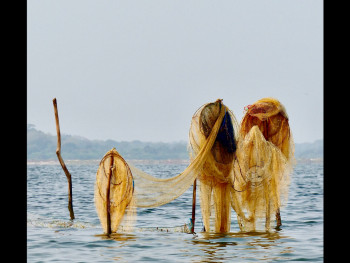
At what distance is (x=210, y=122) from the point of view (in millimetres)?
12578

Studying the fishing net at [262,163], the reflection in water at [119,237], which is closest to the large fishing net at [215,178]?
the fishing net at [262,163]

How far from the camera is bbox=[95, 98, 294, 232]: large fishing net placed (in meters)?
12.5

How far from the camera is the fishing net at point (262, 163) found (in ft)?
42.8

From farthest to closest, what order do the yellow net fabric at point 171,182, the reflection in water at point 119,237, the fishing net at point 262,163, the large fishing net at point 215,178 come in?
the fishing net at point 262,163, the reflection in water at point 119,237, the large fishing net at point 215,178, the yellow net fabric at point 171,182

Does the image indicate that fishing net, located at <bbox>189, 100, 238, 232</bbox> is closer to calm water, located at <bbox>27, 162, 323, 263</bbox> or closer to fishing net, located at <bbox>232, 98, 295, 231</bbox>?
fishing net, located at <bbox>232, 98, 295, 231</bbox>

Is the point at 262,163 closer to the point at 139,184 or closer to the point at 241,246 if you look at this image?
the point at 241,246

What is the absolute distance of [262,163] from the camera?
43.2 feet

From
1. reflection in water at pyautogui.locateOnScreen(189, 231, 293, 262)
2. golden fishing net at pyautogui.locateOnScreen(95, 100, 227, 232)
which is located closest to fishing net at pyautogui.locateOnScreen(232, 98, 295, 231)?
reflection in water at pyautogui.locateOnScreen(189, 231, 293, 262)

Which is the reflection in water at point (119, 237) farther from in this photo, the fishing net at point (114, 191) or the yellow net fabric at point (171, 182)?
the yellow net fabric at point (171, 182)
